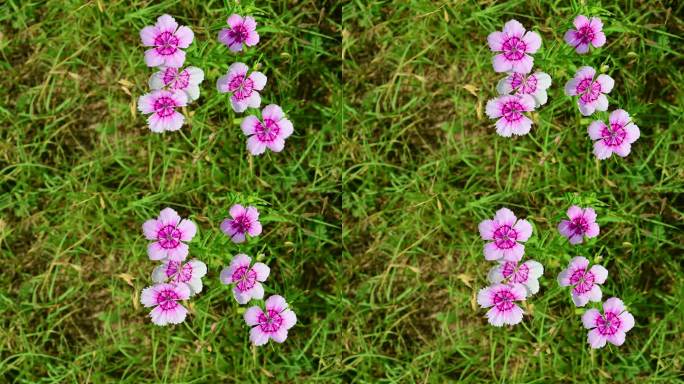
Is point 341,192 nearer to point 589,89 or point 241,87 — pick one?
point 241,87

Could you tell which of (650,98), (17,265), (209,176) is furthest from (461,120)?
(17,265)

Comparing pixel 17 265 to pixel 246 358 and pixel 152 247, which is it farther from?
pixel 246 358

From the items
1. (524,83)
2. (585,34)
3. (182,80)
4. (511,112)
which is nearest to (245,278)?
(182,80)

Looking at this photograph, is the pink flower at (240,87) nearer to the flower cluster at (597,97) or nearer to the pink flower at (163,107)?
the pink flower at (163,107)

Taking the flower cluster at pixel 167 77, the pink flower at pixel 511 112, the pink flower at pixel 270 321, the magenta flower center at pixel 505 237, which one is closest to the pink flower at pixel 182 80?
the flower cluster at pixel 167 77

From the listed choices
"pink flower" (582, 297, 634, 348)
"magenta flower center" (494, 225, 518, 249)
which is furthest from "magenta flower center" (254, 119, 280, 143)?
"pink flower" (582, 297, 634, 348)

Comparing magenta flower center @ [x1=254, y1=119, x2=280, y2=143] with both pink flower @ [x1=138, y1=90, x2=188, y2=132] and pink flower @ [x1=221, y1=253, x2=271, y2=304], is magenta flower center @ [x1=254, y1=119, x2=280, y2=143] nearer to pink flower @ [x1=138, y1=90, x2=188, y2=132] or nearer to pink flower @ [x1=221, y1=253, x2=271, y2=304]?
pink flower @ [x1=138, y1=90, x2=188, y2=132]
